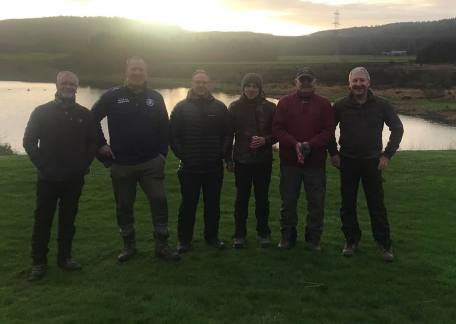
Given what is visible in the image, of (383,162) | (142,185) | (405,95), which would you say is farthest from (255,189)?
(405,95)

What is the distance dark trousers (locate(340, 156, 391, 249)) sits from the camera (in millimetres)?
5621

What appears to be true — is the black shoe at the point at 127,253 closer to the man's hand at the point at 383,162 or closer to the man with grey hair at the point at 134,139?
the man with grey hair at the point at 134,139

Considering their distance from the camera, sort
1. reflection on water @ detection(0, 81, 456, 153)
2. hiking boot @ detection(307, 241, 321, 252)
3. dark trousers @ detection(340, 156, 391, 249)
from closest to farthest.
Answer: dark trousers @ detection(340, 156, 391, 249), hiking boot @ detection(307, 241, 321, 252), reflection on water @ detection(0, 81, 456, 153)

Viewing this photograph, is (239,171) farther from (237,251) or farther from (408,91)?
(408,91)

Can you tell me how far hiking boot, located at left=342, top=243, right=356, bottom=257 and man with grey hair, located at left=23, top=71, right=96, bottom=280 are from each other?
127 inches

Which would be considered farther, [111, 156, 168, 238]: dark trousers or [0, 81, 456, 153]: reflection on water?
[0, 81, 456, 153]: reflection on water

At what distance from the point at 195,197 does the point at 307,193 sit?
1.37m

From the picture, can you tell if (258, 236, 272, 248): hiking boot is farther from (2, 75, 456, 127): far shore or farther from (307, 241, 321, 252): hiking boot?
(2, 75, 456, 127): far shore

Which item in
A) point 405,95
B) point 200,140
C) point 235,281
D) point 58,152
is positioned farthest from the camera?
point 405,95

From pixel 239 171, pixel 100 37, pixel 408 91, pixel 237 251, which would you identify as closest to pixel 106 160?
pixel 239 171

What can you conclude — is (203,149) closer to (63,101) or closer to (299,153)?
(299,153)

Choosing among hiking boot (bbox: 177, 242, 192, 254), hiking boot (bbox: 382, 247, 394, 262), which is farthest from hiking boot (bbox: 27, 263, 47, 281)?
hiking boot (bbox: 382, 247, 394, 262)

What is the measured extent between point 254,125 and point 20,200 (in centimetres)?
511

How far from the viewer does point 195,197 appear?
5930mm
